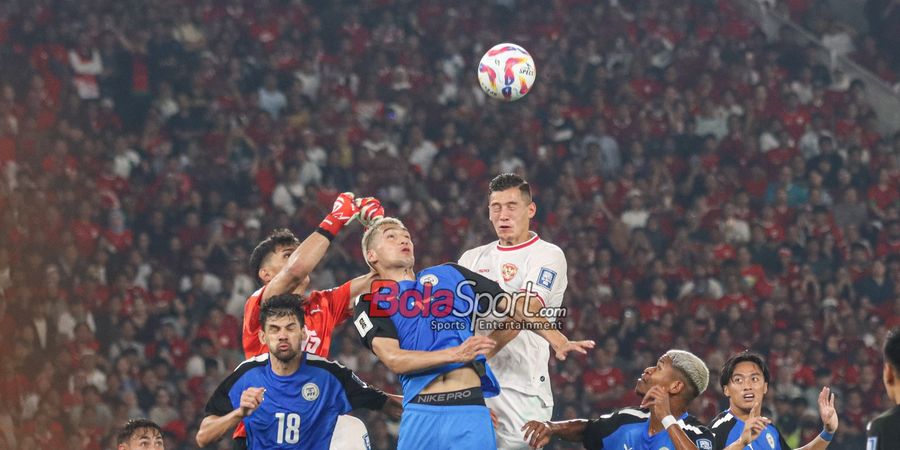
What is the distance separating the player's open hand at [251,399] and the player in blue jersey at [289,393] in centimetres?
33

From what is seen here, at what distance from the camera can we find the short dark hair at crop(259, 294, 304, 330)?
752 centimetres

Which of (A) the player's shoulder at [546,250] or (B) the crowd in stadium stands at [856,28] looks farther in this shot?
(B) the crowd in stadium stands at [856,28]

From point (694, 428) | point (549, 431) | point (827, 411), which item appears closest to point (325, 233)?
point (549, 431)

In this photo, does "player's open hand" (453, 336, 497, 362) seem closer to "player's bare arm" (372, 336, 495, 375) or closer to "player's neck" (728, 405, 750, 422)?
"player's bare arm" (372, 336, 495, 375)

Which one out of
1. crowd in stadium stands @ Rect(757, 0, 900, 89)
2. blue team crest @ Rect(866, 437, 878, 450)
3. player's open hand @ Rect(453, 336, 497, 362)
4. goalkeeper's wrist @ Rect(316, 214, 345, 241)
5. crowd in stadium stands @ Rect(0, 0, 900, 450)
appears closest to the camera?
blue team crest @ Rect(866, 437, 878, 450)

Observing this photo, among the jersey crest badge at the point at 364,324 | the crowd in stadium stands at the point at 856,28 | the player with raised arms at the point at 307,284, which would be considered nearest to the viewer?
the jersey crest badge at the point at 364,324

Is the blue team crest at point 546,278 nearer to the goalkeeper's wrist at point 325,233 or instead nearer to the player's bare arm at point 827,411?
the goalkeeper's wrist at point 325,233

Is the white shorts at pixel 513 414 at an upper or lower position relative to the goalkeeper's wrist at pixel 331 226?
lower

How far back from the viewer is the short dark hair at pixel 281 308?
24.7 feet

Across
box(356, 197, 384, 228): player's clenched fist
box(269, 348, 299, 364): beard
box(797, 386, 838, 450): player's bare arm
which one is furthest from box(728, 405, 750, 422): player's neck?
box(269, 348, 299, 364): beard

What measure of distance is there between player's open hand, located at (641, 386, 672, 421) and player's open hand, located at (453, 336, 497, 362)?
55.3 inches

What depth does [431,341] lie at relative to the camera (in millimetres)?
7078

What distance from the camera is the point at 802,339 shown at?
14.4 m

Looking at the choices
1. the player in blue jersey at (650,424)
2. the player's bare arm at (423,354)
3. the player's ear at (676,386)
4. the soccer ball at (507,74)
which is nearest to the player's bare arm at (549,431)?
the player in blue jersey at (650,424)
